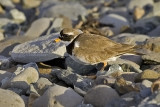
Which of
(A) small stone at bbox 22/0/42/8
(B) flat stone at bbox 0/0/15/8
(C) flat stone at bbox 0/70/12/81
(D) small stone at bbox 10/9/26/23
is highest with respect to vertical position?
(C) flat stone at bbox 0/70/12/81

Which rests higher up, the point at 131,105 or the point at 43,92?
the point at 131,105

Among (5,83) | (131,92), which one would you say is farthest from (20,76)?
(131,92)

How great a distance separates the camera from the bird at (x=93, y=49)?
8156mm

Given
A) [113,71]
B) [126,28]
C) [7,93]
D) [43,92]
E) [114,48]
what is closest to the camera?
[7,93]

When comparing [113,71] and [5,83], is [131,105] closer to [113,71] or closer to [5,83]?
[113,71]

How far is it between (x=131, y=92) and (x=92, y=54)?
1.93 meters

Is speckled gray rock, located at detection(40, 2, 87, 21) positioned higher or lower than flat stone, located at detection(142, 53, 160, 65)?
lower

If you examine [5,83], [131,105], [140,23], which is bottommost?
[140,23]

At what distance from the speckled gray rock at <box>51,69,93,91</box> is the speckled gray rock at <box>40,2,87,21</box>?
903cm

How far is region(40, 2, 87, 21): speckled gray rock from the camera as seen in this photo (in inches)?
683

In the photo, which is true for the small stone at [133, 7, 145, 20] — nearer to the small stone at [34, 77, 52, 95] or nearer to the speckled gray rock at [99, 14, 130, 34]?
the speckled gray rock at [99, 14, 130, 34]

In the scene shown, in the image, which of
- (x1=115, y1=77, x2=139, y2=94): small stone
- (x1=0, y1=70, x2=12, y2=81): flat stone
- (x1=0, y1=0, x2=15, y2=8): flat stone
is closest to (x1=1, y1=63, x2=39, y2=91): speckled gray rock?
(x1=0, y1=70, x2=12, y2=81): flat stone

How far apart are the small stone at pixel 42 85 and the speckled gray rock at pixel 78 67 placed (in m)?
1.20

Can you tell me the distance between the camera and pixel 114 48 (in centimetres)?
838
